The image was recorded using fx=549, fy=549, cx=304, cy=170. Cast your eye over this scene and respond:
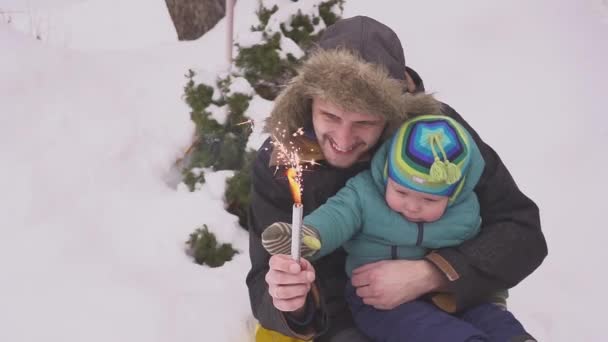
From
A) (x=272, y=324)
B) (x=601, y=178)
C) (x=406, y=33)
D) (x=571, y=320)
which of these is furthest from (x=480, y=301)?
(x=406, y=33)

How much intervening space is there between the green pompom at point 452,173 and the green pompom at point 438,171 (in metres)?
0.01

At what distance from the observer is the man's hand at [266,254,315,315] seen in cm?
130

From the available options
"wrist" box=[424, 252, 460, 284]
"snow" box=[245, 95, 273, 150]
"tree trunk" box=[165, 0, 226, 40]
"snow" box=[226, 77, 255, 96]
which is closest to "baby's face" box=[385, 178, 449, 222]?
"wrist" box=[424, 252, 460, 284]

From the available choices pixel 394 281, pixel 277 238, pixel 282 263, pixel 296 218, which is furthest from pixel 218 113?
pixel 296 218

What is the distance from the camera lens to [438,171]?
1626 mm

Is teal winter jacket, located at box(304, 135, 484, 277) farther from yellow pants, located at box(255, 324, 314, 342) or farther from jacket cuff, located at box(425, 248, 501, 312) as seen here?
yellow pants, located at box(255, 324, 314, 342)

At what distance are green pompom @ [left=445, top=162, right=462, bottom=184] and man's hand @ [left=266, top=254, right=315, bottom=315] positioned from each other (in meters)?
0.55

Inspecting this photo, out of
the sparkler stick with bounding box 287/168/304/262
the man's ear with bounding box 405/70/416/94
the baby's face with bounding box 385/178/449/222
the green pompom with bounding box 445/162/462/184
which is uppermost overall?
the sparkler stick with bounding box 287/168/304/262

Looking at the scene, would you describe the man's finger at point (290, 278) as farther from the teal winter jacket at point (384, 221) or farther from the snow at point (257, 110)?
the snow at point (257, 110)

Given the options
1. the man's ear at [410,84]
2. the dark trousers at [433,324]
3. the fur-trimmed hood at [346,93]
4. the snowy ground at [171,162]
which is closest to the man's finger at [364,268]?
the dark trousers at [433,324]

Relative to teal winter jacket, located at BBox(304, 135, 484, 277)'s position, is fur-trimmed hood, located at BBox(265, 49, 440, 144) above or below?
above

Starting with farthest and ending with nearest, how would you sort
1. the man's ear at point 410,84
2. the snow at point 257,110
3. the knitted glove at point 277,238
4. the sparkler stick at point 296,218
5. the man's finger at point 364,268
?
the snow at point 257,110 → the man's ear at point 410,84 → the man's finger at point 364,268 → the knitted glove at point 277,238 → the sparkler stick at point 296,218

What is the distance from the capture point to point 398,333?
1.74 meters

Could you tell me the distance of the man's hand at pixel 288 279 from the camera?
1297mm
